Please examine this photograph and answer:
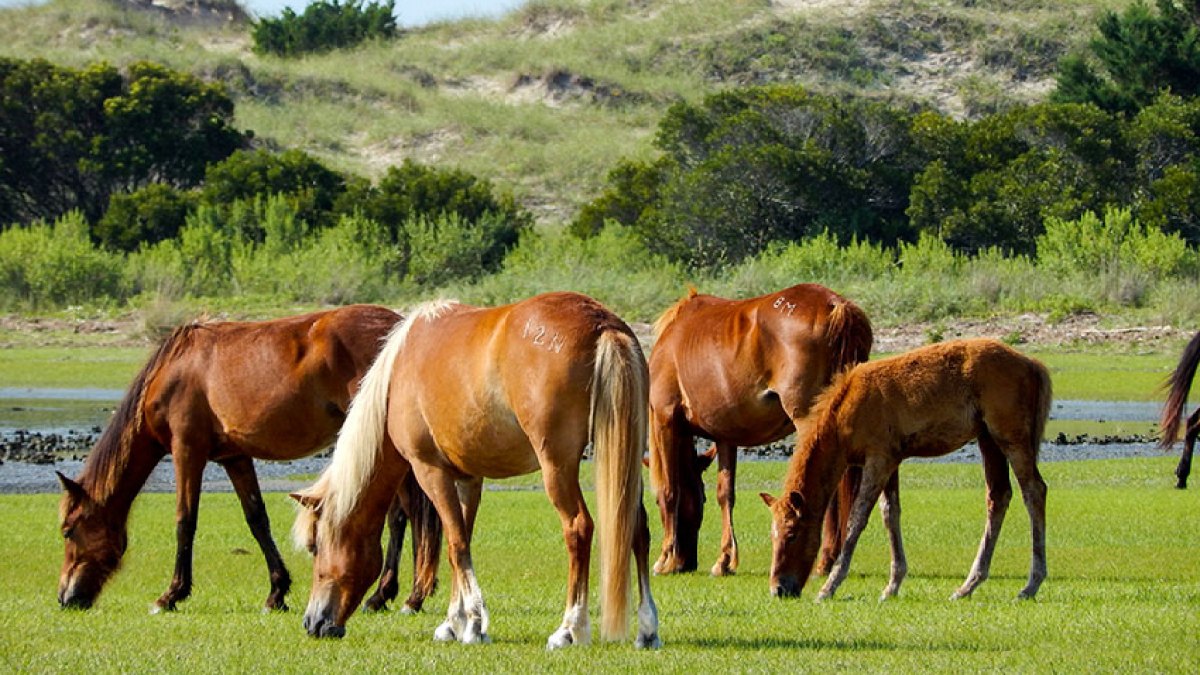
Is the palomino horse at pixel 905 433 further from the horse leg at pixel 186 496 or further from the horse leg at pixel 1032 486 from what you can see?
the horse leg at pixel 186 496

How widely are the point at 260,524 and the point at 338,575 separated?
2.87m

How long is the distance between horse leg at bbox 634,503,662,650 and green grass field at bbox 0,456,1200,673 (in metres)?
0.10

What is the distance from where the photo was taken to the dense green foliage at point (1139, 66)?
181 ft

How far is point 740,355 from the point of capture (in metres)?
13.5

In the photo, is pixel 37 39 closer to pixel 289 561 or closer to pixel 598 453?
pixel 289 561

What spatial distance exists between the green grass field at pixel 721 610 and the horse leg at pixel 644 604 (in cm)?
10

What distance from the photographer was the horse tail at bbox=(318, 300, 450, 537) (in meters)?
9.38

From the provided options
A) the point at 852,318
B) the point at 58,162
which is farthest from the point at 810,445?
the point at 58,162

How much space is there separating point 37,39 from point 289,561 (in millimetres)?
74989

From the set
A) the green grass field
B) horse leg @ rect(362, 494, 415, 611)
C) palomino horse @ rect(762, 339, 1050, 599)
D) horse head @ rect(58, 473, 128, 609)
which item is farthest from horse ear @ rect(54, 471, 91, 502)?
palomino horse @ rect(762, 339, 1050, 599)

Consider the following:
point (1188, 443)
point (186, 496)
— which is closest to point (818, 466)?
point (186, 496)

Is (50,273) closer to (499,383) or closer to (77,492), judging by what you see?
(77,492)

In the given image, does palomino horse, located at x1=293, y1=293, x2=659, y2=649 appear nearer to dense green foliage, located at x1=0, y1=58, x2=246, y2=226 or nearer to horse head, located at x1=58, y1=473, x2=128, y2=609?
horse head, located at x1=58, y1=473, x2=128, y2=609

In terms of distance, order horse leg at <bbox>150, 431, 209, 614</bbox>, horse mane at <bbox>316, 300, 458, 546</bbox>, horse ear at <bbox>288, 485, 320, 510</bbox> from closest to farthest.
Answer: horse mane at <bbox>316, 300, 458, 546</bbox> → horse ear at <bbox>288, 485, 320, 510</bbox> → horse leg at <bbox>150, 431, 209, 614</bbox>
